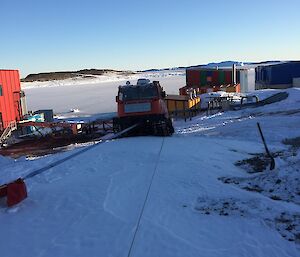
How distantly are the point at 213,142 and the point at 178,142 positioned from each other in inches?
41.0

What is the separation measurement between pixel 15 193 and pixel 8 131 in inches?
783

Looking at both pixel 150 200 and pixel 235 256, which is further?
pixel 150 200

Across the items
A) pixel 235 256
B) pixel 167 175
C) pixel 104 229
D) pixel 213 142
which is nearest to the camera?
pixel 235 256

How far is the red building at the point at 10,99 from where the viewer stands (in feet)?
87.3

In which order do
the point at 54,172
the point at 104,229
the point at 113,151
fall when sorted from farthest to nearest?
the point at 113,151, the point at 54,172, the point at 104,229

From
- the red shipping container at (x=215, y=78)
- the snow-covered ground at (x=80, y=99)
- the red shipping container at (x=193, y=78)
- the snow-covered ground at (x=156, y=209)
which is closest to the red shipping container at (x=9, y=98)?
the snow-covered ground at (x=80, y=99)

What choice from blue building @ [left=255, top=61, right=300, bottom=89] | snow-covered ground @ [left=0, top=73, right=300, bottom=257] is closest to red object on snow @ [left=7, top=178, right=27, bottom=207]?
snow-covered ground @ [left=0, top=73, right=300, bottom=257]

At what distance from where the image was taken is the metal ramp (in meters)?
23.3

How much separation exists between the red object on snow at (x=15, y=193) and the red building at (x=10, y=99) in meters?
21.0

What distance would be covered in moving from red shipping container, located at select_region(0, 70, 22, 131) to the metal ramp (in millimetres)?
446

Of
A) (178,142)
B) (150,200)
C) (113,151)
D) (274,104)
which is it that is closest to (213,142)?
(178,142)

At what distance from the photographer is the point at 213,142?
40.4ft

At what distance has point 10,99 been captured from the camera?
2758 centimetres

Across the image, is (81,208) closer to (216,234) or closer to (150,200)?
(150,200)
